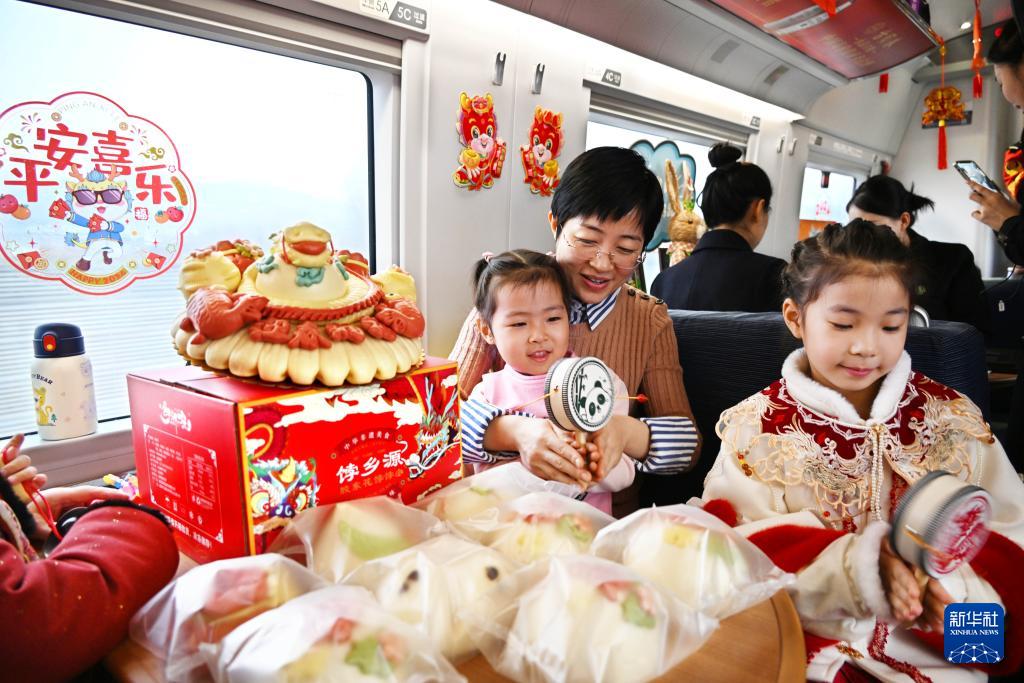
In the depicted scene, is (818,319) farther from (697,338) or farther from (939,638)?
(939,638)

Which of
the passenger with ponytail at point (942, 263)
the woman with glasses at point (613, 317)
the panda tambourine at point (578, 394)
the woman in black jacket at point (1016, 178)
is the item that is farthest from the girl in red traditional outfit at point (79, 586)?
the passenger with ponytail at point (942, 263)

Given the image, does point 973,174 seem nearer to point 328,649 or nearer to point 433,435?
point 433,435

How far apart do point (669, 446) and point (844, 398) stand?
376 millimetres

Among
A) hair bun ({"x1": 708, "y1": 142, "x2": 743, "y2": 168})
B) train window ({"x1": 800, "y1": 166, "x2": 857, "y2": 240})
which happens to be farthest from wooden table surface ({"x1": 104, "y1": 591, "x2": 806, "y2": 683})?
train window ({"x1": 800, "y1": 166, "x2": 857, "y2": 240})

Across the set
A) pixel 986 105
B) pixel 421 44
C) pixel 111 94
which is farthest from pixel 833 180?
pixel 111 94

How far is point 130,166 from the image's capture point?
1857 millimetres

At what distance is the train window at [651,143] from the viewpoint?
379 cm

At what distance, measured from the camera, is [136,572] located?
79 centimetres

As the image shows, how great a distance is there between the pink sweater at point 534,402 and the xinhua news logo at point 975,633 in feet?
2.06

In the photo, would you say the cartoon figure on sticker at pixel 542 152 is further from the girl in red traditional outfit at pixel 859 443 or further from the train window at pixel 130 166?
the girl in red traditional outfit at pixel 859 443

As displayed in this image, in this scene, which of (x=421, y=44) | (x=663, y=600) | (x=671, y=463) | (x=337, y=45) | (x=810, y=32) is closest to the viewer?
(x=663, y=600)

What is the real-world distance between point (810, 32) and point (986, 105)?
374cm

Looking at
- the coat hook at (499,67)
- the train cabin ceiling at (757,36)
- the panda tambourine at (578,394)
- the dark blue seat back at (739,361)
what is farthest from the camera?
the train cabin ceiling at (757,36)

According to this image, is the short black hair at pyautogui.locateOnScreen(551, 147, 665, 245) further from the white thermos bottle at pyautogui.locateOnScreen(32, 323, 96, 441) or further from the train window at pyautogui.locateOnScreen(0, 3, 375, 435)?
the white thermos bottle at pyautogui.locateOnScreen(32, 323, 96, 441)
